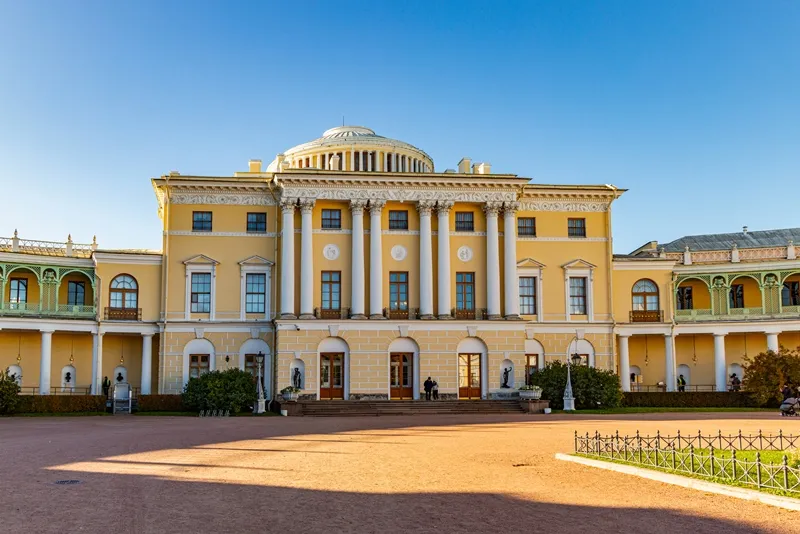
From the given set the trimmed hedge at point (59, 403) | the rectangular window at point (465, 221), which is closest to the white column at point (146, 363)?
the trimmed hedge at point (59, 403)

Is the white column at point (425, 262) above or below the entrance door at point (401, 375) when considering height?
above

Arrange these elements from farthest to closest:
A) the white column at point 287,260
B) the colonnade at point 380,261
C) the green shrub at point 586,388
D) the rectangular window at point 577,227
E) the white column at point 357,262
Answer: the rectangular window at point 577,227, the white column at point 357,262, the colonnade at point 380,261, the white column at point 287,260, the green shrub at point 586,388

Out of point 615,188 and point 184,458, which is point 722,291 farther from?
point 184,458

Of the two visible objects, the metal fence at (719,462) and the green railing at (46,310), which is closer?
the metal fence at (719,462)

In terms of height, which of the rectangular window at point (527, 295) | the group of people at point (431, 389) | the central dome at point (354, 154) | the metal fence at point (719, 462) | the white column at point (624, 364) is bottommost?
the metal fence at point (719, 462)

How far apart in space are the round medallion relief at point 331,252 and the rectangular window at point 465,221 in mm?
7196

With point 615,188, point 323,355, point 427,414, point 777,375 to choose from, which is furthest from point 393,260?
point 777,375

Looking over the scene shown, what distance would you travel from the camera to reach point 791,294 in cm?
5394

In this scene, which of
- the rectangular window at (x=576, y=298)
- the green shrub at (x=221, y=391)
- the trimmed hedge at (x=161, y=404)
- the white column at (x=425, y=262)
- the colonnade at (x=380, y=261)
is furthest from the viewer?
the rectangular window at (x=576, y=298)

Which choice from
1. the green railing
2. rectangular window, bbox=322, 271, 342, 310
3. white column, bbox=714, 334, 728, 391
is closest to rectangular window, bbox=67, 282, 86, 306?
the green railing

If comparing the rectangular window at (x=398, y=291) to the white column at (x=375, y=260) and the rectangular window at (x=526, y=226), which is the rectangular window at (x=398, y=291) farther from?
the rectangular window at (x=526, y=226)

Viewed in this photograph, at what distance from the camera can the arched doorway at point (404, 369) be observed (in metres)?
46.7

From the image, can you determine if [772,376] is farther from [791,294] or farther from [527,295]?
[527,295]

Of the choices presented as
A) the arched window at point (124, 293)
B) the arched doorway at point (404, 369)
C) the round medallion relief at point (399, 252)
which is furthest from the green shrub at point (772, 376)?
the arched window at point (124, 293)
